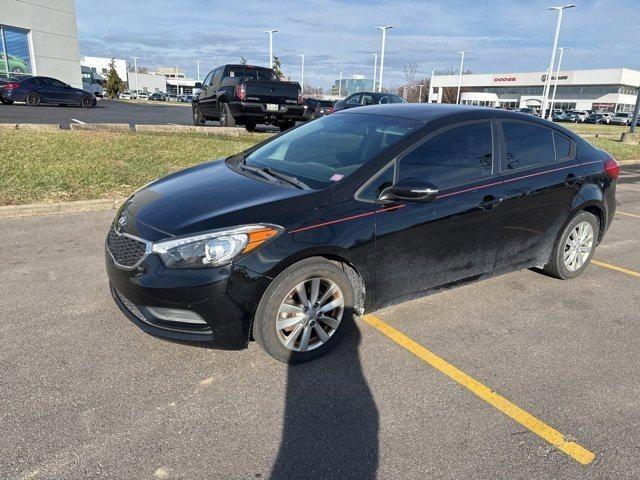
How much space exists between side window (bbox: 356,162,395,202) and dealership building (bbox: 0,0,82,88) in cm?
3152

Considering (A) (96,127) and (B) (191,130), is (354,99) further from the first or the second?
(A) (96,127)

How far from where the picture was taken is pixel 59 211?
21.6 feet

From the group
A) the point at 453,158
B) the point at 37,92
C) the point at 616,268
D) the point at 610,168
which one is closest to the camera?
the point at 453,158

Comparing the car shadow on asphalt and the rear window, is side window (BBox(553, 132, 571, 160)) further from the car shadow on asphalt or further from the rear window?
the rear window

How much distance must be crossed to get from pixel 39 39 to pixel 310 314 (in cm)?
3391

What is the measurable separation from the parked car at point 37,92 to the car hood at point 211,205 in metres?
24.7

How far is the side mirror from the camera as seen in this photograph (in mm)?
3355

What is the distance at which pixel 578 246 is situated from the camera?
4.96 metres

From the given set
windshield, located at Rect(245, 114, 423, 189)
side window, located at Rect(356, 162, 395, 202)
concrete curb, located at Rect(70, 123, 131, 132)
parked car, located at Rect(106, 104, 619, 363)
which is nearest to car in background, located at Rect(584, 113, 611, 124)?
concrete curb, located at Rect(70, 123, 131, 132)

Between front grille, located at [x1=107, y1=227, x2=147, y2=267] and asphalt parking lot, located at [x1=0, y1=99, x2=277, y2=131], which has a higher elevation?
front grille, located at [x1=107, y1=227, x2=147, y2=267]

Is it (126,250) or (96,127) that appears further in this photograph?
(96,127)

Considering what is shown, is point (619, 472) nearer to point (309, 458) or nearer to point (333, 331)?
point (309, 458)

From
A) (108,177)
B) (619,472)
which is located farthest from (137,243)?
(108,177)

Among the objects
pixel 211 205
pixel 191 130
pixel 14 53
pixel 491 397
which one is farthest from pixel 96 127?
pixel 14 53
